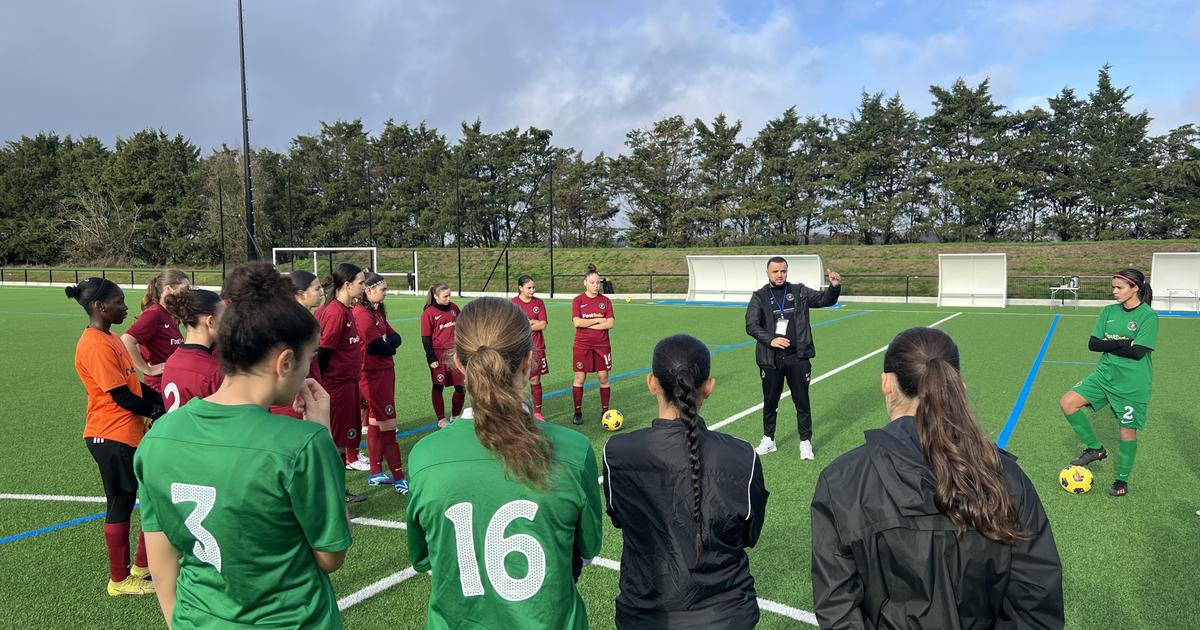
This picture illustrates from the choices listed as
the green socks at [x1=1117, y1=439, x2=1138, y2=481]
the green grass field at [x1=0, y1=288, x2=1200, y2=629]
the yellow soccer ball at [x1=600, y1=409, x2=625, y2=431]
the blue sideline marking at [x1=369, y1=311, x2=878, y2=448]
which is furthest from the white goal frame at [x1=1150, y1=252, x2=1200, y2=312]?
the yellow soccer ball at [x1=600, y1=409, x2=625, y2=431]

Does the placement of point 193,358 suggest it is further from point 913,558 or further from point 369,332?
point 913,558

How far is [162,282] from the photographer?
478 centimetres

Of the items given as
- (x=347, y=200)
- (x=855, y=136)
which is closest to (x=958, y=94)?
(x=855, y=136)

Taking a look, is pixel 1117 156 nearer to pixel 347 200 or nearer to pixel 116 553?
pixel 116 553

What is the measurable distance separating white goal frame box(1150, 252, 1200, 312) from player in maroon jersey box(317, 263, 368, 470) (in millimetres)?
29303

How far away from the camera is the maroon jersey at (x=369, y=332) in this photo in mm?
5945

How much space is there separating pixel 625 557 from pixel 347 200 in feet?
230

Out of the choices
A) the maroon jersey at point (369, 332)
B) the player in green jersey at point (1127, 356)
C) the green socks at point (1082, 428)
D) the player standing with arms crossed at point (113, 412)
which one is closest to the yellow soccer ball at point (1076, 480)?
the player in green jersey at point (1127, 356)

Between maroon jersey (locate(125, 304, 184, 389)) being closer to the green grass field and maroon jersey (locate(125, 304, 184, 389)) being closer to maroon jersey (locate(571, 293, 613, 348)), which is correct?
the green grass field

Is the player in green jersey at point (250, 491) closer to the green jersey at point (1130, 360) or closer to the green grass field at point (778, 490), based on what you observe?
the green grass field at point (778, 490)

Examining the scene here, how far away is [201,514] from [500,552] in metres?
0.84

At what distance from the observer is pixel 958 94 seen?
47.7 meters

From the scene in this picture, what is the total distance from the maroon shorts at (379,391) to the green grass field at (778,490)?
695 mm

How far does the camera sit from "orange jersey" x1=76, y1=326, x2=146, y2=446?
3768 millimetres
